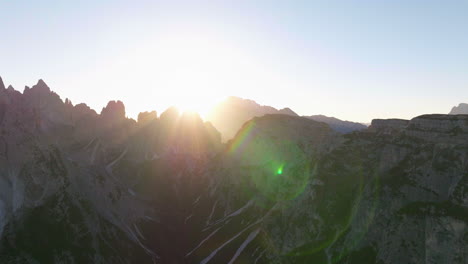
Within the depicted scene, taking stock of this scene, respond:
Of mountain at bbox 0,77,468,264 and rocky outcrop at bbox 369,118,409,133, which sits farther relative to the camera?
rocky outcrop at bbox 369,118,409,133

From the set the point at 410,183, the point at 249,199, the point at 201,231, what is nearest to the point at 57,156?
the point at 201,231

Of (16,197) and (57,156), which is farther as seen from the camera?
(57,156)

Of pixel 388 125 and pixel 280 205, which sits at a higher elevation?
pixel 388 125

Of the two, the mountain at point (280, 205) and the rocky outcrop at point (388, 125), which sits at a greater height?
the rocky outcrop at point (388, 125)

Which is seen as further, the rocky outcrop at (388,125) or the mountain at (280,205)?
the rocky outcrop at (388,125)

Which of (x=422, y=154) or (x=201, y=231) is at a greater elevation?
(x=422, y=154)

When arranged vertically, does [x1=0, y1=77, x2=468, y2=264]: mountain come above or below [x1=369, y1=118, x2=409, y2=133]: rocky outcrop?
below

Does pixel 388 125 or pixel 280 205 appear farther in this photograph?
pixel 388 125

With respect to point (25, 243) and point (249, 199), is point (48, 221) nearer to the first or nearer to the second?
point (25, 243)
